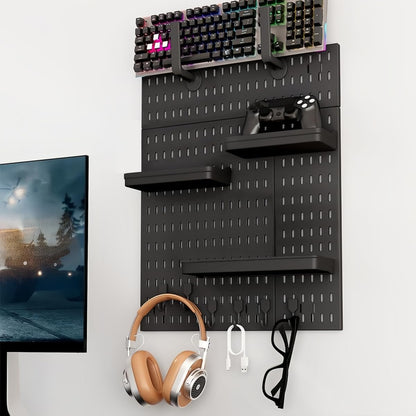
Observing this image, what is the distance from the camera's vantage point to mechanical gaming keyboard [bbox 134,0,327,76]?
7.16 feet

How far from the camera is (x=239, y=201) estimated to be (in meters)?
2.28

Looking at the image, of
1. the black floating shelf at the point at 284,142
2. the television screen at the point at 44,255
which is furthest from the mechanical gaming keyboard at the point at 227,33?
the television screen at the point at 44,255

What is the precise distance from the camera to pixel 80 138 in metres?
2.57

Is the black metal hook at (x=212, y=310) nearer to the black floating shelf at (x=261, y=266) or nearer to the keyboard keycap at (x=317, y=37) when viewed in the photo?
the black floating shelf at (x=261, y=266)

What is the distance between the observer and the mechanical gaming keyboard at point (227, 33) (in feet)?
7.16

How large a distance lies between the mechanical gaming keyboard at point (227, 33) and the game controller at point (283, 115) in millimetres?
139

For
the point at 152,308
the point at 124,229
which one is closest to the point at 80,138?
the point at 124,229

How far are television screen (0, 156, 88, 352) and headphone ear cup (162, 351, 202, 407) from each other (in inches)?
9.9

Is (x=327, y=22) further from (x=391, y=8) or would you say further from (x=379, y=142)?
(x=379, y=142)

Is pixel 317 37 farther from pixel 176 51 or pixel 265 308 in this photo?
pixel 265 308

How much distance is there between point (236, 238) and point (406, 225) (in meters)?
0.45

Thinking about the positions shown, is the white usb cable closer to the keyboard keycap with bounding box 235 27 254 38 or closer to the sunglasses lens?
the sunglasses lens

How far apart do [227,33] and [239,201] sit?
1.48 feet

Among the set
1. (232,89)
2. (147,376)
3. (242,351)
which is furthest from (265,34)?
(147,376)
